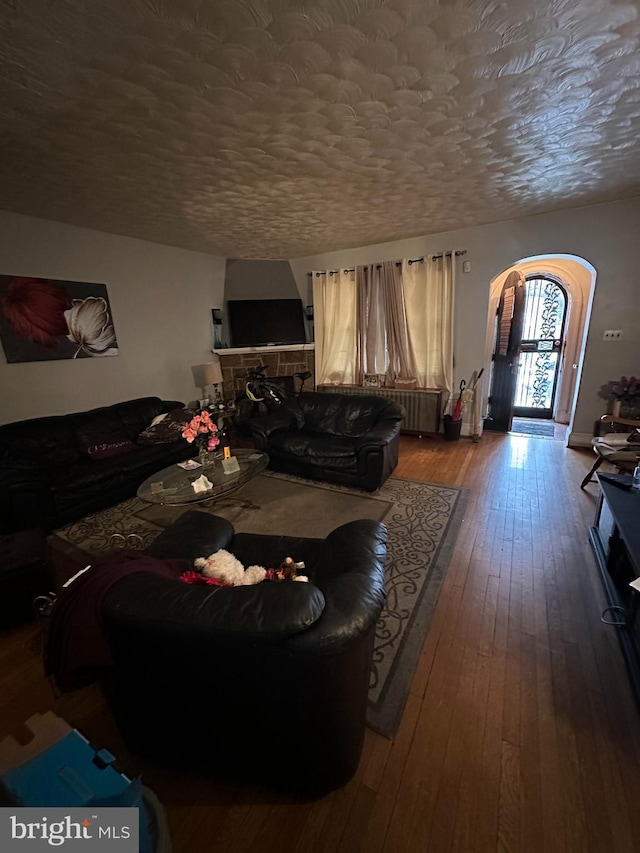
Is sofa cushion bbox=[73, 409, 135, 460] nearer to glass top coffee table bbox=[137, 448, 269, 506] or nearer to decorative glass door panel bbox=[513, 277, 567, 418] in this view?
glass top coffee table bbox=[137, 448, 269, 506]

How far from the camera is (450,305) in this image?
4.48m

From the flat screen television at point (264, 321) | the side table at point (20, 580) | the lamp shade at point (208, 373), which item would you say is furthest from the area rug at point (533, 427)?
the side table at point (20, 580)

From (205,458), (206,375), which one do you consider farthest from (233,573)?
(206,375)

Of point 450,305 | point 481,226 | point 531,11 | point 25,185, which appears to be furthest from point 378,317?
point 25,185

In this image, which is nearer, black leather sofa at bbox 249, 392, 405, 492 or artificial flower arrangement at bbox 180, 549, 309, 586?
artificial flower arrangement at bbox 180, 549, 309, 586

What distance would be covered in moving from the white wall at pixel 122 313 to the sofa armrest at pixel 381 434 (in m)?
3.03

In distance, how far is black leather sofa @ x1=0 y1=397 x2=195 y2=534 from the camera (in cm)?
260

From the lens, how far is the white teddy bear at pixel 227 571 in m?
1.35

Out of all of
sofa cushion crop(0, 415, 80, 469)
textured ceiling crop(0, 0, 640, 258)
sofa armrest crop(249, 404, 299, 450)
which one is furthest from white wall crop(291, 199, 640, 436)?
sofa cushion crop(0, 415, 80, 469)

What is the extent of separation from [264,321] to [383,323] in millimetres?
1922

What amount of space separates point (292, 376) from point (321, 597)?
16.6 ft

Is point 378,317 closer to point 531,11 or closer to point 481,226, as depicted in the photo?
point 481,226

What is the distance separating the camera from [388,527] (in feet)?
8.81

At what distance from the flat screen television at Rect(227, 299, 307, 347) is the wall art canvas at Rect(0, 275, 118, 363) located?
6.07 ft
